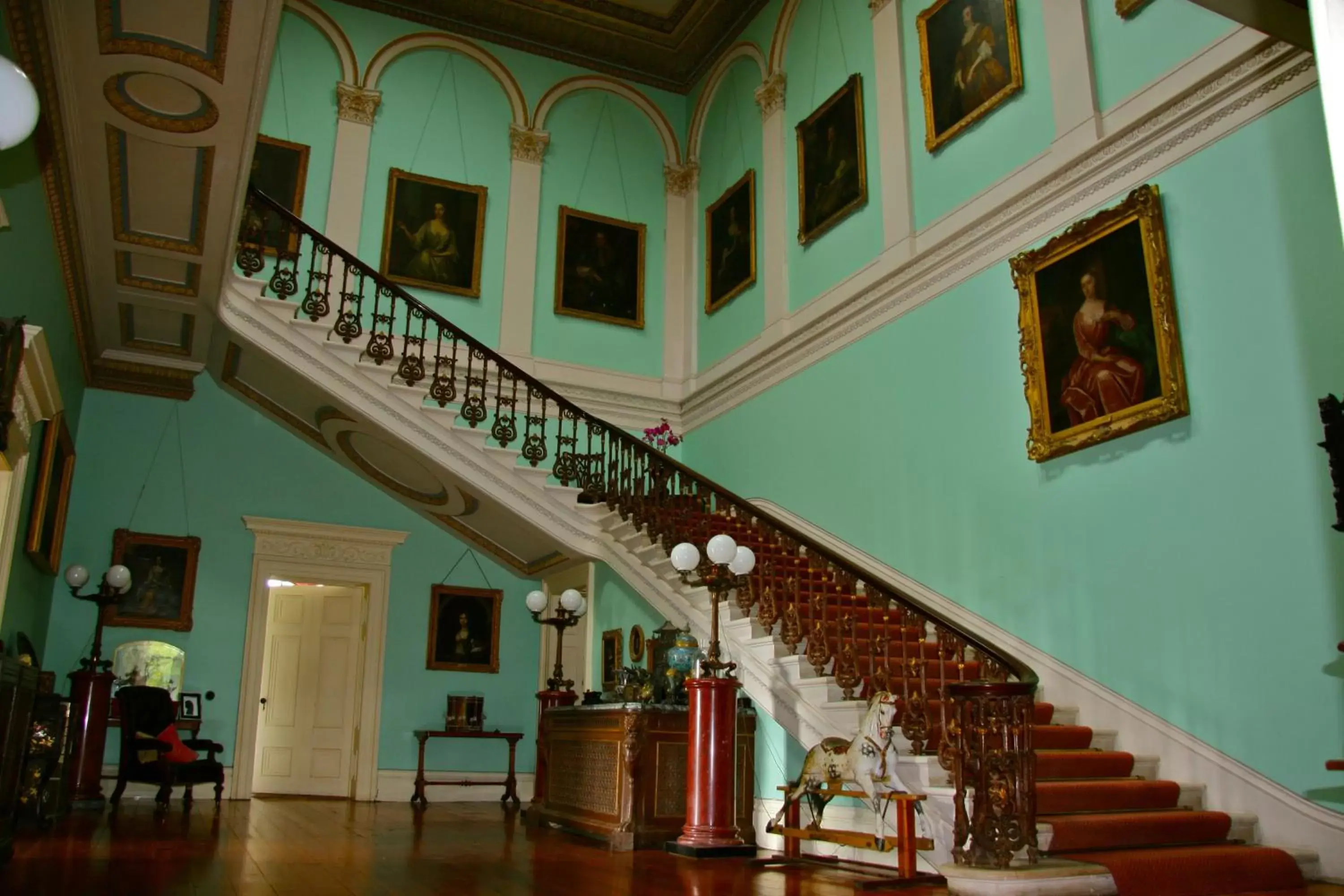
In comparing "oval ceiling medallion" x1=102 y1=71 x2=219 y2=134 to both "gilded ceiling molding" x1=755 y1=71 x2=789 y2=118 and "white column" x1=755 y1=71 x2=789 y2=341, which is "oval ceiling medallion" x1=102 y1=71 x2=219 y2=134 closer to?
"white column" x1=755 y1=71 x2=789 y2=341

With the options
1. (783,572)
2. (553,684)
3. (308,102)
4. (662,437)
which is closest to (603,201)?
(662,437)

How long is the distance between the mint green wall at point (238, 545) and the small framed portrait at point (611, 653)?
1460mm

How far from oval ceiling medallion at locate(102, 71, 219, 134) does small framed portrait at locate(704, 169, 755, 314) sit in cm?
757

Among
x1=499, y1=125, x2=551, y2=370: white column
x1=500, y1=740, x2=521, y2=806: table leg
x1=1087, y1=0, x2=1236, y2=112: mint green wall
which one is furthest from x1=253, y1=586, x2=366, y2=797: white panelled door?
x1=1087, y1=0, x2=1236, y2=112: mint green wall

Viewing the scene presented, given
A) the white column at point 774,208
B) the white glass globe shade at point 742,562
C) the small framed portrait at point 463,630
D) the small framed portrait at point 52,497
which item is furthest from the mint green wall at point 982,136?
the small framed portrait at point 52,497

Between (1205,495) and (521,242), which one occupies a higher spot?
(521,242)

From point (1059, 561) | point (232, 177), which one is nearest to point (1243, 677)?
point (1059, 561)

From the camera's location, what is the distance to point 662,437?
42.3 ft

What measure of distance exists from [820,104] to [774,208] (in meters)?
1.32

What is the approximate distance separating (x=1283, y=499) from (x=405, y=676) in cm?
886

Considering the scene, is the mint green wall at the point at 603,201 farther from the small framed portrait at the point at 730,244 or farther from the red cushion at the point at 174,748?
the red cushion at the point at 174,748

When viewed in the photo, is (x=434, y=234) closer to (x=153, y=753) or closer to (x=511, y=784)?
(x=511, y=784)

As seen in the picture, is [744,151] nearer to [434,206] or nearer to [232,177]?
[434,206]

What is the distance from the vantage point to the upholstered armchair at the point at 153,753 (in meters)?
8.47
